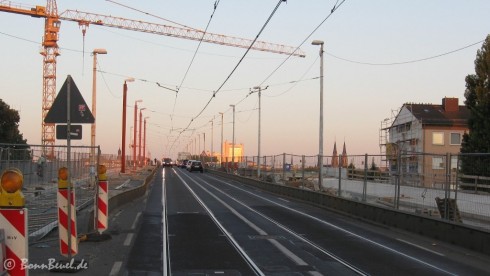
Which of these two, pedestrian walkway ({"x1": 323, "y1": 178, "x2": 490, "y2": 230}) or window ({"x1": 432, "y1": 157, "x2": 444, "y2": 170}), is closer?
pedestrian walkway ({"x1": 323, "y1": 178, "x2": 490, "y2": 230})

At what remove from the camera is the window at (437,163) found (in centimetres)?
1488

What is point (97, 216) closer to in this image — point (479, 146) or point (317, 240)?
point (317, 240)

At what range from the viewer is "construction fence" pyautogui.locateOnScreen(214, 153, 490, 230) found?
1329 centimetres

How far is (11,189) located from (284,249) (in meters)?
6.54

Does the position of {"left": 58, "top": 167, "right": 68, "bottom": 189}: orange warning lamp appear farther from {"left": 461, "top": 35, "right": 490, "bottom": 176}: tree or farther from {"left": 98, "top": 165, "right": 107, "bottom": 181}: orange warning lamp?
{"left": 461, "top": 35, "right": 490, "bottom": 176}: tree

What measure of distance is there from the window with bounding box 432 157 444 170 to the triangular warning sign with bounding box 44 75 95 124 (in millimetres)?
9827

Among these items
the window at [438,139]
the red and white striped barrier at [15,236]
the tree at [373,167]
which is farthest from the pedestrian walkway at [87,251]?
the window at [438,139]

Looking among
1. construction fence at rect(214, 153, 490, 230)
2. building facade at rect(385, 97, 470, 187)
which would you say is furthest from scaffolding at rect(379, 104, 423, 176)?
construction fence at rect(214, 153, 490, 230)

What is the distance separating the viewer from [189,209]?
68.7 feet

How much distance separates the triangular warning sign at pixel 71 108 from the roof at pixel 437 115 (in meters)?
49.9

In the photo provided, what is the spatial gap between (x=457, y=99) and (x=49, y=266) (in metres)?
58.9

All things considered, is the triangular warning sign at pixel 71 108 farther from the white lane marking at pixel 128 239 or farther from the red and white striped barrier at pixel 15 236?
the white lane marking at pixel 128 239

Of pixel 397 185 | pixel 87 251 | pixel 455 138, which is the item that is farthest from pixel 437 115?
pixel 87 251

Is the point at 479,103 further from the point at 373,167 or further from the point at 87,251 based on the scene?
the point at 87,251
